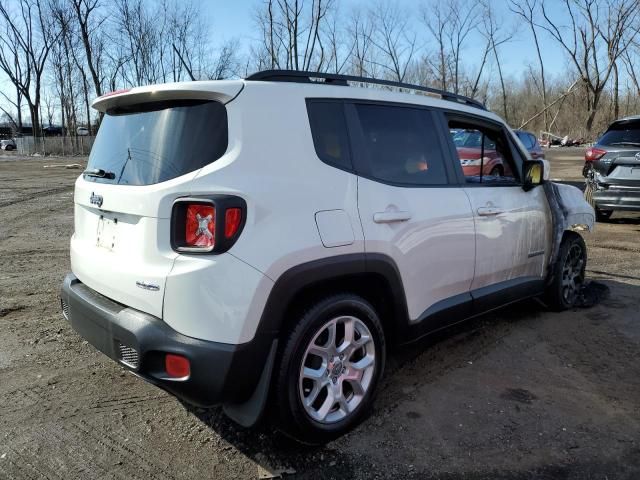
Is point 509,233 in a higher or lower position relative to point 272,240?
lower

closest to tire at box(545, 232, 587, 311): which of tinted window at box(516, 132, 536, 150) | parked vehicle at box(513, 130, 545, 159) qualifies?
parked vehicle at box(513, 130, 545, 159)

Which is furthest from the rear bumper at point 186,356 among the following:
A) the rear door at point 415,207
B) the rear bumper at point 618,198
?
the rear bumper at point 618,198

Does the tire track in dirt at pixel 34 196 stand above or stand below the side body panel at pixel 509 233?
below

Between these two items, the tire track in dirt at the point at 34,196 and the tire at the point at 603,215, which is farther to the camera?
the tire track in dirt at the point at 34,196

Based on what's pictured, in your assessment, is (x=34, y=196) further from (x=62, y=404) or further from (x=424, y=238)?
(x=424, y=238)

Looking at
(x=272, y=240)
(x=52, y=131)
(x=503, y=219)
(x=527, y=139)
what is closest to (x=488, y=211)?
(x=503, y=219)

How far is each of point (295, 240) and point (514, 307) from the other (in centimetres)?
337

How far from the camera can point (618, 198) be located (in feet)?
27.0

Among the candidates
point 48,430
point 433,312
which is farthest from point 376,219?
point 48,430

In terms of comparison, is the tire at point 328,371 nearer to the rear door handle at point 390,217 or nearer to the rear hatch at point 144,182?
the rear door handle at point 390,217

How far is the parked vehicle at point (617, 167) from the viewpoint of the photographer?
8.05m

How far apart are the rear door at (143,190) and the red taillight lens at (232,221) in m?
0.23

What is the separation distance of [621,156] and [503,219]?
5542 millimetres

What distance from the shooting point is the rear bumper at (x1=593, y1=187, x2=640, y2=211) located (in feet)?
26.5
